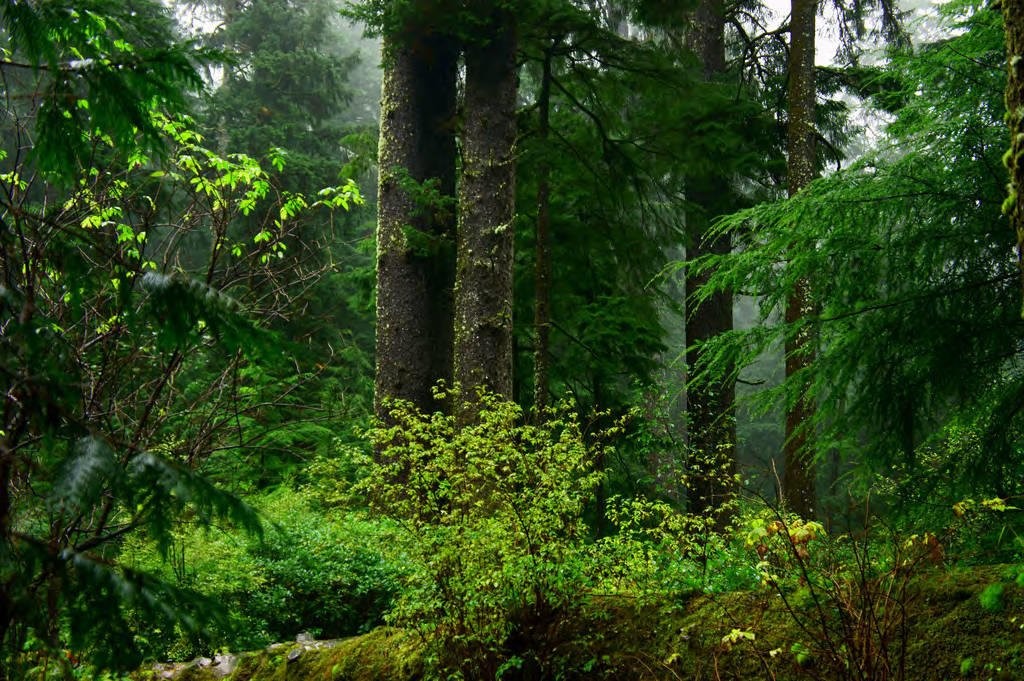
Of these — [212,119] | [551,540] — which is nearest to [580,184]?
[551,540]

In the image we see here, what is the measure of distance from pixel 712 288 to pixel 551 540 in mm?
2386

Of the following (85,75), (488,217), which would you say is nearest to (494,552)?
(85,75)

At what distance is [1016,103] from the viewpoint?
2.67 metres

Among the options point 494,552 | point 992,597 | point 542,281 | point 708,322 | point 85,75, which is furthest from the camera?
point 708,322

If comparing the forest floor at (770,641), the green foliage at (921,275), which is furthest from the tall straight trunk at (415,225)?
the green foliage at (921,275)

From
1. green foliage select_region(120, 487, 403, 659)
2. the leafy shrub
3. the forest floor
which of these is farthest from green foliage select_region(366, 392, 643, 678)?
green foliage select_region(120, 487, 403, 659)

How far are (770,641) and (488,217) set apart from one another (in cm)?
504

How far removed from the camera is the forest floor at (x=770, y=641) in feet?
10.1

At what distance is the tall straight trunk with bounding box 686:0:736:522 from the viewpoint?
919 centimetres

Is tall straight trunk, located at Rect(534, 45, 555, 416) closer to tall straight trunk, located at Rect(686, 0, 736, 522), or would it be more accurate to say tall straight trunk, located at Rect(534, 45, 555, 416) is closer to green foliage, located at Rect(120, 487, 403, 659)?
tall straight trunk, located at Rect(686, 0, 736, 522)

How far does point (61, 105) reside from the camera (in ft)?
7.25

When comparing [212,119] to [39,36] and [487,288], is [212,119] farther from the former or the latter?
[39,36]

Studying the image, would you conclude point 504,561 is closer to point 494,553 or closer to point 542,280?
point 494,553

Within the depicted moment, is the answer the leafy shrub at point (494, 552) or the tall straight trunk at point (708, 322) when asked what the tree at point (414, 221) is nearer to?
the tall straight trunk at point (708, 322)
